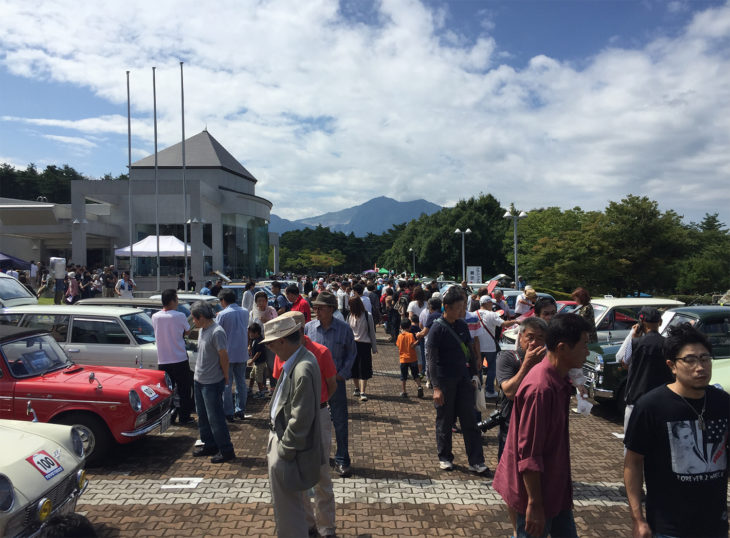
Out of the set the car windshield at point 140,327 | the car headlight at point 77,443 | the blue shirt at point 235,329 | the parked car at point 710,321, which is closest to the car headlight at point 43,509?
the car headlight at point 77,443

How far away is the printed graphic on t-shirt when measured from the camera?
8.02 feet

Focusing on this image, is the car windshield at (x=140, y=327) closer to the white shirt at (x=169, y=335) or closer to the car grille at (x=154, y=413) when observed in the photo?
the white shirt at (x=169, y=335)

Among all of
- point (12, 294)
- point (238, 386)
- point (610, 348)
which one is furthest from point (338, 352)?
point (12, 294)

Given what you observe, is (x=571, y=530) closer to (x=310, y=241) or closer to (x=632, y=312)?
(x=632, y=312)

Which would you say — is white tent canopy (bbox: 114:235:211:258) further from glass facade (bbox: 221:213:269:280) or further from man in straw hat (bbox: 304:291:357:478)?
man in straw hat (bbox: 304:291:357:478)

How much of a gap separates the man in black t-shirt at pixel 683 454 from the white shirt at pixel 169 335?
606 cm

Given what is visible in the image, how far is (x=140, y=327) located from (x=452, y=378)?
17.3 ft

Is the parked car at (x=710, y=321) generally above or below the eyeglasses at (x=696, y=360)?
below

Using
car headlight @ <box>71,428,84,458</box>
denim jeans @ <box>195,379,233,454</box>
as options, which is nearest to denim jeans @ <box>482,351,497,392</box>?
denim jeans @ <box>195,379,233,454</box>

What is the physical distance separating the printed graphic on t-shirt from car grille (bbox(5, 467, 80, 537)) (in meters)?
3.85

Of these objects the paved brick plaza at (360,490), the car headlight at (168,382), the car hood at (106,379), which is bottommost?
the paved brick plaza at (360,490)

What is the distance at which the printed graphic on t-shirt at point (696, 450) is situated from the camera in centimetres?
244

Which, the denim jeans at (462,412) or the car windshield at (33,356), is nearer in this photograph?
the denim jeans at (462,412)

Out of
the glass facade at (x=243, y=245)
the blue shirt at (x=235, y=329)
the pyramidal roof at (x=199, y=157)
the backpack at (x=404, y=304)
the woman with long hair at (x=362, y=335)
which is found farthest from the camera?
the pyramidal roof at (x=199, y=157)
